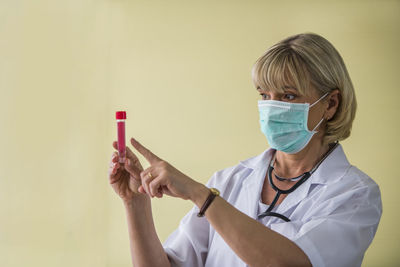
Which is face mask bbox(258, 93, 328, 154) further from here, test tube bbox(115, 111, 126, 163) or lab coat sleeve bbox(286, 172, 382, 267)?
test tube bbox(115, 111, 126, 163)

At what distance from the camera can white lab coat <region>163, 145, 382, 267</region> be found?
124 centimetres

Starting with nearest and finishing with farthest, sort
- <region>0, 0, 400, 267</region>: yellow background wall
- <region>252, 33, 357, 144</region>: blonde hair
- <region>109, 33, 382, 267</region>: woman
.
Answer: <region>109, 33, 382, 267</region>: woman < <region>252, 33, 357, 144</region>: blonde hair < <region>0, 0, 400, 267</region>: yellow background wall

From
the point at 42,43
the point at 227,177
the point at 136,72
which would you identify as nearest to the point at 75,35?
the point at 42,43

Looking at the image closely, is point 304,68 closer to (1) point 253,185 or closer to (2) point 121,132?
(1) point 253,185

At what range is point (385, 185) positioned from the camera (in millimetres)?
3057

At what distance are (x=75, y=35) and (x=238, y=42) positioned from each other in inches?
43.1

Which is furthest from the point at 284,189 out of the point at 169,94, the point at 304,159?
the point at 169,94

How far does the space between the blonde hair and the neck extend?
109mm

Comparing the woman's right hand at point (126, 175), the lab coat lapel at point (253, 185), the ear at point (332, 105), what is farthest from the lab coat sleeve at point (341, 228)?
the woman's right hand at point (126, 175)

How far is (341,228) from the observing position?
4.07 ft

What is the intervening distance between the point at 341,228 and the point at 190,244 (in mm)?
548

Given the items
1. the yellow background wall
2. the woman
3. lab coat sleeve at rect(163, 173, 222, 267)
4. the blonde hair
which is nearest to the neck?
the woman

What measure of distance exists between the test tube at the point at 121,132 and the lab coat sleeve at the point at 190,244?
0.33 m

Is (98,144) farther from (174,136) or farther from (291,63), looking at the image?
(291,63)
